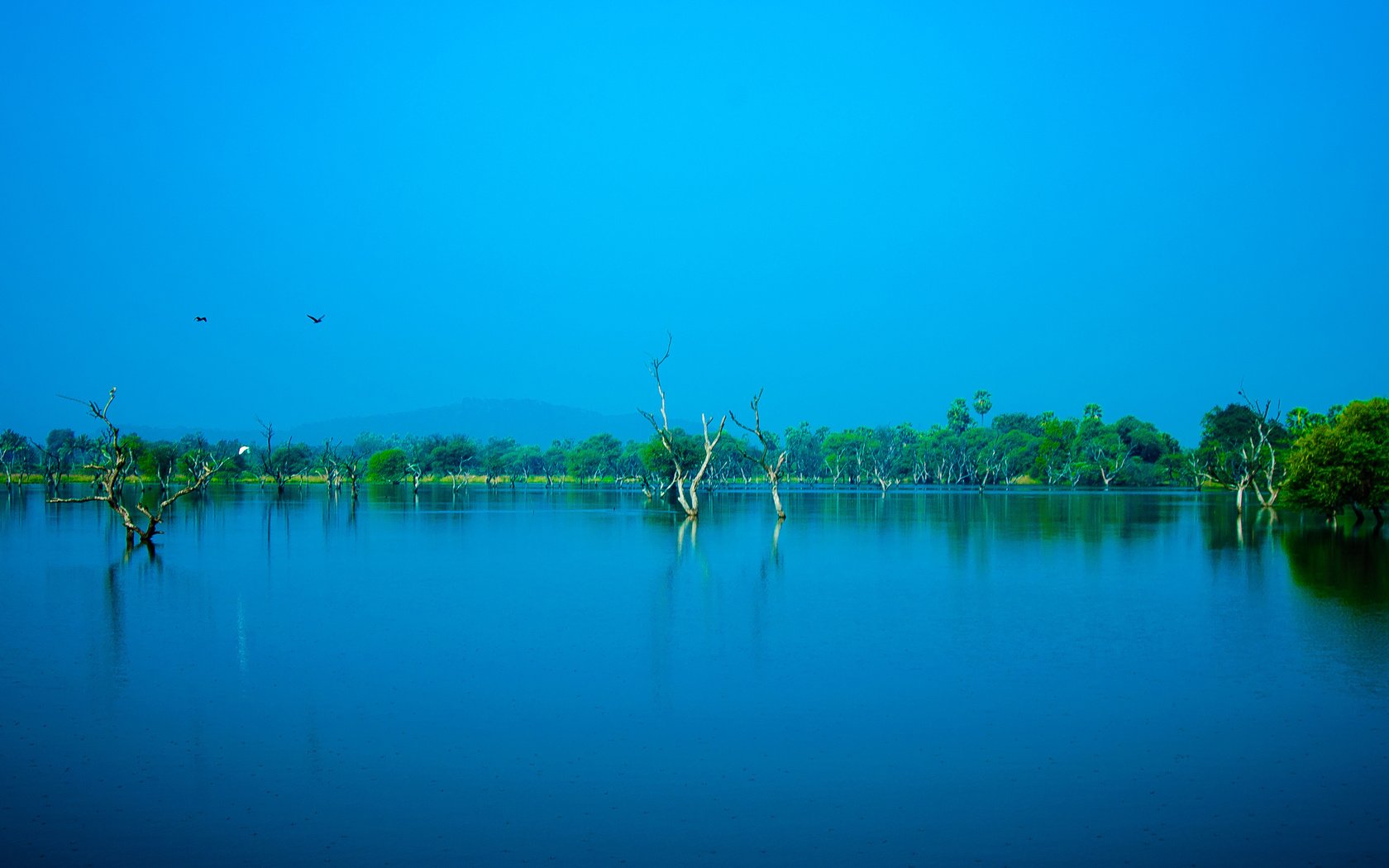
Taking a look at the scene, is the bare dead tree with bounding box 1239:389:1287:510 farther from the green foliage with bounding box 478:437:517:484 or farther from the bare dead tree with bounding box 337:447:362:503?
the green foliage with bounding box 478:437:517:484

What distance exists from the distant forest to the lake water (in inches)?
1965

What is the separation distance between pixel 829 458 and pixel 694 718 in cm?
15601

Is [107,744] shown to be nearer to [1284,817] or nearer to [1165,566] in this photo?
[1284,817]

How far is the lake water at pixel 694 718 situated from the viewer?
346 inches

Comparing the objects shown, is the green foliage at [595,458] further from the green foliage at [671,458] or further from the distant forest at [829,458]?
the green foliage at [671,458]

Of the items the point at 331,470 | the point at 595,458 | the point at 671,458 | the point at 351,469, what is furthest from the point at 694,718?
the point at 595,458

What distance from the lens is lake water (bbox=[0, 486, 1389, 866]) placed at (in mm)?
8797

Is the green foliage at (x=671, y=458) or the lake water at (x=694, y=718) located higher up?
the green foliage at (x=671, y=458)

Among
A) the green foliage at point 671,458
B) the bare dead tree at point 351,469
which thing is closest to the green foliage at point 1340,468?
the green foliage at point 671,458

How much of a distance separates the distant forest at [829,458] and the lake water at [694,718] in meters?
49.9

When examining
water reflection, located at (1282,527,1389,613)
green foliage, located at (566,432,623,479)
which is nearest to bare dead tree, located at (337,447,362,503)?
green foliage, located at (566,432,623,479)

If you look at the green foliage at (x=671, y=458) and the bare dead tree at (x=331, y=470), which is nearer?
the green foliage at (x=671, y=458)

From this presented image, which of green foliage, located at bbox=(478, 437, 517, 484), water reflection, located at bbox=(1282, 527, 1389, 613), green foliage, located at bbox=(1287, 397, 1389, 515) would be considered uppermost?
green foliage, located at bbox=(478, 437, 517, 484)

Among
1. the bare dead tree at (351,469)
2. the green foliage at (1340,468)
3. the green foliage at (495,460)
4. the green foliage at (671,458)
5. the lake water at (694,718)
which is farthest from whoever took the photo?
the green foliage at (495,460)
